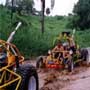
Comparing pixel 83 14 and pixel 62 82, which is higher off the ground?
pixel 62 82

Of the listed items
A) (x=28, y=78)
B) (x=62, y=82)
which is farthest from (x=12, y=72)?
(x=62, y=82)

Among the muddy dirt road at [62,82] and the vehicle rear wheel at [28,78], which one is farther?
the muddy dirt road at [62,82]

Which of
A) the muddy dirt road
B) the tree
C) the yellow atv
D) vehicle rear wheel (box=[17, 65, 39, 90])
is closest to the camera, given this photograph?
the yellow atv

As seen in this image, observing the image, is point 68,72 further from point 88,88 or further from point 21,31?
point 21,31

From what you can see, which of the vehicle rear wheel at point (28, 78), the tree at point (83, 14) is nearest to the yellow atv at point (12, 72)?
the vehicle rear wheel at point (28, 78)

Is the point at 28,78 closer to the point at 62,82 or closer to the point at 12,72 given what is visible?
the point at 12,72

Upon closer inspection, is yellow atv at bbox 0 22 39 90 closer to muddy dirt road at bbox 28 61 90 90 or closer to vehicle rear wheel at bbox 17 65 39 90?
vehicle rear wheel at bbox 17 65 39 90

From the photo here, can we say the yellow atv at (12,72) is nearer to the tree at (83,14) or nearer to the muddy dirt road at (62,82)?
the muddy dirt road at (62,82)

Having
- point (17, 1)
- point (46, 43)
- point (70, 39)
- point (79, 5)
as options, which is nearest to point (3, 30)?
point (46, 43)

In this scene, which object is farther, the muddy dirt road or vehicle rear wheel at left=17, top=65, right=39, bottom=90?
the muddy dirt road

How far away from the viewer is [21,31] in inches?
1117

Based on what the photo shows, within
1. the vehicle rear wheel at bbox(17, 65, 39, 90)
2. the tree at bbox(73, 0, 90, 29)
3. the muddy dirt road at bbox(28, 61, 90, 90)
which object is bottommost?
the tree at bbox(73, 0, 90, 29)

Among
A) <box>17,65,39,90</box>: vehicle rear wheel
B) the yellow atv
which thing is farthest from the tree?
the yellow atv

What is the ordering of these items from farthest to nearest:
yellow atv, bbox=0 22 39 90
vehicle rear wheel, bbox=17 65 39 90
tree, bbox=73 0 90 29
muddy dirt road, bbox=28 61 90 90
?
1. tree, bbox=73 0 90 29
2. muddy dirt road, bbox=28 61 90 90
3. vehicle rear wheel, bbox=17 65 39 90
4. yellow atv, bbox=0 22 39 90
